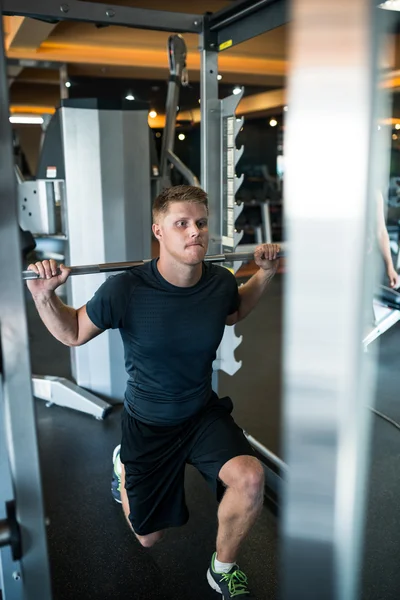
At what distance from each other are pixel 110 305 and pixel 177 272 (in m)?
0.22

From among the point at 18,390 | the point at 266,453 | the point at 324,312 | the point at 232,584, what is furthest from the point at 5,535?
the point at 266,453

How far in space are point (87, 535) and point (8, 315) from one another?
1.40 meters

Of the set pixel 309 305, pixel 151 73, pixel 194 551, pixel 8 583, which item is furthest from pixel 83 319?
pixel 151 73

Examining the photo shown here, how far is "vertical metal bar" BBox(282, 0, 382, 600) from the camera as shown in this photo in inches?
10.9

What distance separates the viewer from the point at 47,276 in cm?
137

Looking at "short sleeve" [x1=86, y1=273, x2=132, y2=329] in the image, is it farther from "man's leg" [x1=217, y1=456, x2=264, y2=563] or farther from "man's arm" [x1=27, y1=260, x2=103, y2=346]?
"man's leg" [x1=217, y1=456, x2=264, y2=563]

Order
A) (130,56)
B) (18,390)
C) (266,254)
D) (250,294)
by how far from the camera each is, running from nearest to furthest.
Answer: (18,390)
(266,254)
(250,294)
(130,56)

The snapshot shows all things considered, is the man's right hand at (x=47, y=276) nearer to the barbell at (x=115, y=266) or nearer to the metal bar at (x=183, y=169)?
the barbell at (x=115, y=266)

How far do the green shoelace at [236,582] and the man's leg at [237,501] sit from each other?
38mm

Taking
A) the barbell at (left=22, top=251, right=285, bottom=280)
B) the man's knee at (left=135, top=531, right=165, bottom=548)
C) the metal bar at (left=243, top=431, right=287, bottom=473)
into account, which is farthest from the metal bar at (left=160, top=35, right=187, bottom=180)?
the man's knee at (left=135, top=531, right=165, bottom=548)

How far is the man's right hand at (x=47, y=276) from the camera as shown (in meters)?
1.36

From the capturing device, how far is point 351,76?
0.90 ft

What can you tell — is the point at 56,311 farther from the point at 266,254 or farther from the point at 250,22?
the point at 250,22

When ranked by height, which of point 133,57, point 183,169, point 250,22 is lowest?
point 183,169
